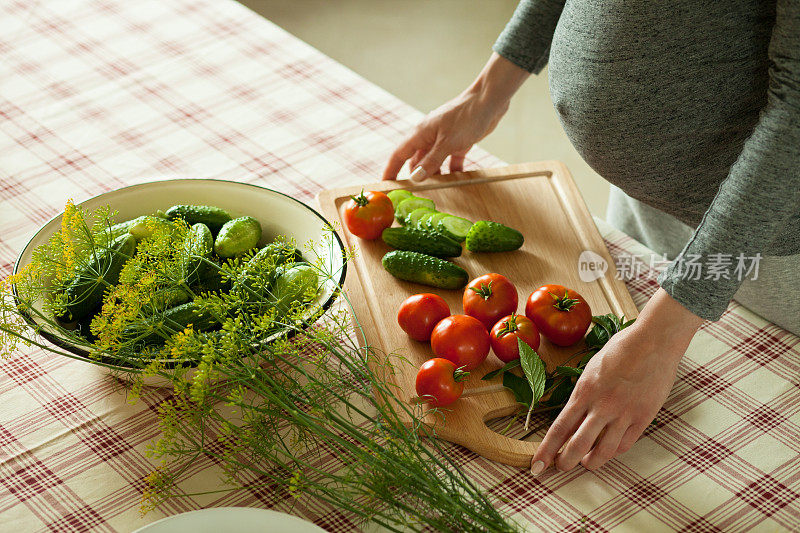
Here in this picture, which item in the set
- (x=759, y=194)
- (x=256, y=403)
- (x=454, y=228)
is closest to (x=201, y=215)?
(x=256, y=403)

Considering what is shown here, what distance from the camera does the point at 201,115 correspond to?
1.66 metres

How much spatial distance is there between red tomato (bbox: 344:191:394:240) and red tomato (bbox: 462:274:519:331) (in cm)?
23

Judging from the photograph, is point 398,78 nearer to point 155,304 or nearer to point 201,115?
point 201,115

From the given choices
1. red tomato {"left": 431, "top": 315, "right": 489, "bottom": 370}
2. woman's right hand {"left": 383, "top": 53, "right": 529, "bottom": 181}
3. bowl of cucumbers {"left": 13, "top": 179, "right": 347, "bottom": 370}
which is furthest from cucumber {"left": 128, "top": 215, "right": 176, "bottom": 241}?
woman's right hand {"left": 383, "top": 53, "right": 529, "bottom": 181}

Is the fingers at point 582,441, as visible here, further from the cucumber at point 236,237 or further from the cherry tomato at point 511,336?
A: the cucumber at point 236,237

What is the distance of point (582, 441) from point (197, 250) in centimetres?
54

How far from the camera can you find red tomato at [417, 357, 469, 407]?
3.34ft

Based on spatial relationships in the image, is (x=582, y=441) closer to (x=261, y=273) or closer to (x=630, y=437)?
(x=630, y=437)

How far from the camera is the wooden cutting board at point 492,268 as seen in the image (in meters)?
Answer: 1.04

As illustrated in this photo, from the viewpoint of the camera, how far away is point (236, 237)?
1.13 meters

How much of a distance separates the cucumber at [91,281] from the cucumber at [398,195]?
510mm

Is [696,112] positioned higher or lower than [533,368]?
higher

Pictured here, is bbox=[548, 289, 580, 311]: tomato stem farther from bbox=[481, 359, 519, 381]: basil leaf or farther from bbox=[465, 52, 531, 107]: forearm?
bbox=[465, 52, 531, 107]: forearm

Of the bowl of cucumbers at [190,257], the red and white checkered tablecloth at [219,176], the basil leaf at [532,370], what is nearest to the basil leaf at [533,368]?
the basil leaf at [532,370]
